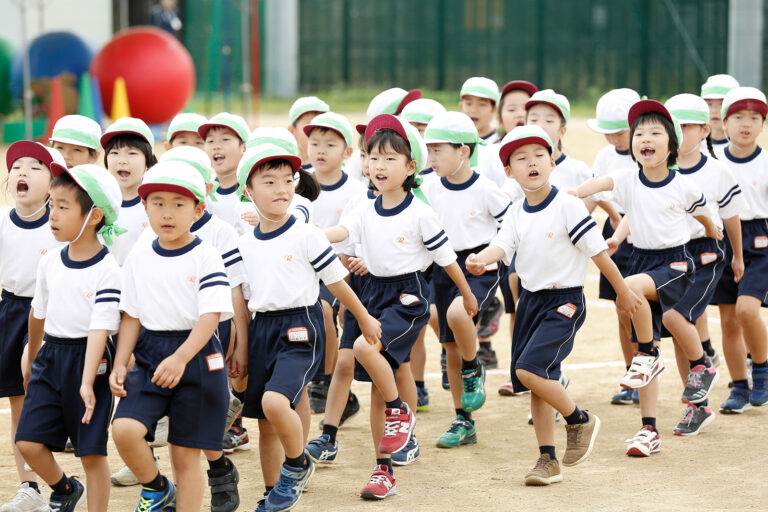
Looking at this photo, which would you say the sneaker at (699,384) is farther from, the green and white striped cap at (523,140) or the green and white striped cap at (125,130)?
the green and white striped cap at (125,130)

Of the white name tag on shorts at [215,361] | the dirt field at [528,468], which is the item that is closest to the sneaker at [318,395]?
the dirt field at [528,468]

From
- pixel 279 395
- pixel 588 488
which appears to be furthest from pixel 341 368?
pixel 588 488

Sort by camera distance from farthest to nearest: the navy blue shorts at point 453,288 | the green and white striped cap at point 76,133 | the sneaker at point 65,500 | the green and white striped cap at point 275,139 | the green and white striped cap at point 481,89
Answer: the green and white striped cap at point 481,89
the navy blue shorts at point 453,288
the green and white striped cap at point 76,133
the green and white striped cap at point 275,139
the sneaker at point 65,500

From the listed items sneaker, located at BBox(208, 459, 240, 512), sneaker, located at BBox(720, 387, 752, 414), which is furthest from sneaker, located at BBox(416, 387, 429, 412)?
sneaker, located at BBox(208, 459, 240, 512)

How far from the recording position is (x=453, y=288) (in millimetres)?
7215

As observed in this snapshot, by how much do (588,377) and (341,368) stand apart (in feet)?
9.49

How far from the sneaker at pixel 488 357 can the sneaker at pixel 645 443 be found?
236 centimetres

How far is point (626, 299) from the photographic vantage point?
621cm

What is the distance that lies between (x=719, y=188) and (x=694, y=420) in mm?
1448

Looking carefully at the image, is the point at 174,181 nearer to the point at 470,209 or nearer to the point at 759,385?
the point at 470,209

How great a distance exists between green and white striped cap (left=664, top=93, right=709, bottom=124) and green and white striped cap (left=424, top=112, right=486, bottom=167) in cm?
133

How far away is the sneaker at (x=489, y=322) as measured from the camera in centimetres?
904

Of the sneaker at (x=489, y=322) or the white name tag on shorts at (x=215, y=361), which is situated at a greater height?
the white name tag on shorts at (x=215, y=361)

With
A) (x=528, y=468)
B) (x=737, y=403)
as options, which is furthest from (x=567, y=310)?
(x=737, y=403)
